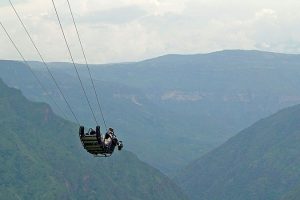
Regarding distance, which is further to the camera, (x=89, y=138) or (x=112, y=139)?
(x=112, y=139)

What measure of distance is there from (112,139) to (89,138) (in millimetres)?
6011

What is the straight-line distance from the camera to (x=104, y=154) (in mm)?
Result: 67625

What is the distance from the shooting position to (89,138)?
6469 centimetres

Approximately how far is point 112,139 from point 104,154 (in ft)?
10.3

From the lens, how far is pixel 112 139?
231 feet

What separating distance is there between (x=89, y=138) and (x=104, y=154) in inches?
144
